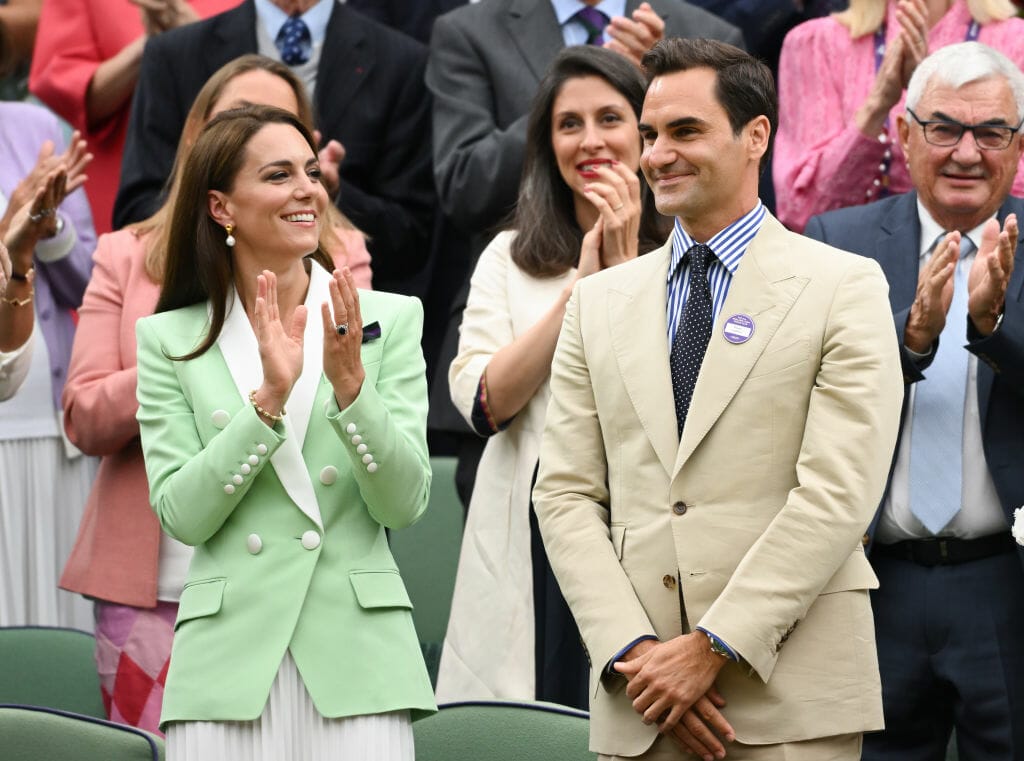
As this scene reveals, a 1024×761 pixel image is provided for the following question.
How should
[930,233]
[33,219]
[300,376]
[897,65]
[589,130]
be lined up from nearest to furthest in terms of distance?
[300,376] → [930,233] → [589,130] → [33,219] → [897,65]

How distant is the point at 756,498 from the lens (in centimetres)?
329

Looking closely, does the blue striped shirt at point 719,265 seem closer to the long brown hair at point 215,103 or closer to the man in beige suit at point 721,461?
the man in beige suit at point 721,461

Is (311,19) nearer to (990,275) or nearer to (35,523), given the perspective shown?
(35,523)

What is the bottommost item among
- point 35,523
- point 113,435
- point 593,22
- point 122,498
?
point 35,523

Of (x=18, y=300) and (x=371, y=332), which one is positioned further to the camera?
(x=18, y=300)

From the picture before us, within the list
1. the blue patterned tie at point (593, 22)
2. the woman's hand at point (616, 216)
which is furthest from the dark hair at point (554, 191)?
the blue patterned tie at point (593, 22)

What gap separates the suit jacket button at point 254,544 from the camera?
3424mm

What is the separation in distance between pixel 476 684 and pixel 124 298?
135 centimetres

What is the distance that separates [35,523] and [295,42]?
1.75 meters

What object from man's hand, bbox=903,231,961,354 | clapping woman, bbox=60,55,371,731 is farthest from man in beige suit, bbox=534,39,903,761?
clapping woman, bbox=60,55,371,731

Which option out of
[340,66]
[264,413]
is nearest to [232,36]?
[340,66]

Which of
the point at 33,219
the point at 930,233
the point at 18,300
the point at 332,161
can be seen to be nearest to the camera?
the point at 930,233

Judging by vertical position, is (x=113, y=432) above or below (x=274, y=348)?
below

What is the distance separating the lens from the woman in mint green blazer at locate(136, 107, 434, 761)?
3354mm
